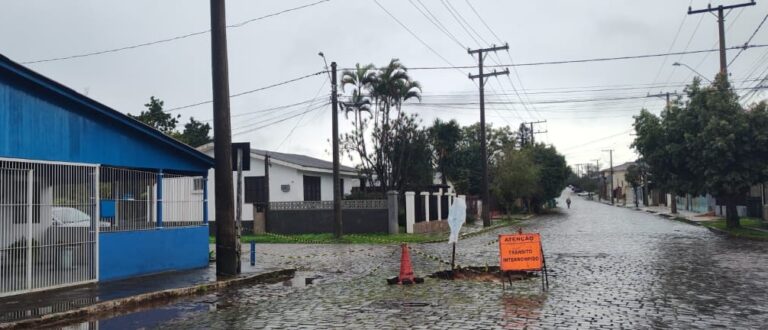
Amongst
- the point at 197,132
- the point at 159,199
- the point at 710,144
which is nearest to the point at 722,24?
the point at 710,144

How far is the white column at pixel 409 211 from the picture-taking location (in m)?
30.2

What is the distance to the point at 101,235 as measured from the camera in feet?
43.1

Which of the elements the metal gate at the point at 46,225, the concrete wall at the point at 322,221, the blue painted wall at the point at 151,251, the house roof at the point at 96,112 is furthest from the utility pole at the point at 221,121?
the concrete wall at the point at 322,221

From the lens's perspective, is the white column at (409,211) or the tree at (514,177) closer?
the white column at (409,211)

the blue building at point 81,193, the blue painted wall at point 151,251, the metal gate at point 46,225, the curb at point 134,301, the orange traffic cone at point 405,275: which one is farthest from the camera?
the blue painted wall at point 151,251

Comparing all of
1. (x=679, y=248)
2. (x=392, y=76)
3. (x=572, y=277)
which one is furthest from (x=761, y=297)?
(x=392, y=76)

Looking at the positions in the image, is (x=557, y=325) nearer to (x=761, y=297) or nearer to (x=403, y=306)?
(x=403, y=306)

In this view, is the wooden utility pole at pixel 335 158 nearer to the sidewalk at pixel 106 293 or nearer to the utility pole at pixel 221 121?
the sidewalk at pixel 106 293

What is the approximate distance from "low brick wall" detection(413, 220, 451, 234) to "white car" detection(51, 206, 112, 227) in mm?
19433

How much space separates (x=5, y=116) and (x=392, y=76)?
24797 millimetres

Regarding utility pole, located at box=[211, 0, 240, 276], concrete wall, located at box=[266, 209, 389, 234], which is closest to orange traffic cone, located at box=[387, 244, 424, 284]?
utility pole, located at box=[211, 0, 240, 276]

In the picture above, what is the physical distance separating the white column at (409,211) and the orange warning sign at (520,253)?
1746cm

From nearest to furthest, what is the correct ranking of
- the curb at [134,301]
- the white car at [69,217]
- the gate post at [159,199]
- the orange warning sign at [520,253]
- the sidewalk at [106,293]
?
the curb at [134,301], the sidewalk at [106,293], the white car at [69,217], the orange warning sign at [520,253], the gate post at [159,199]

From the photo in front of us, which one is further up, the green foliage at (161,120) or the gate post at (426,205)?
the green foliage at (161,120)
